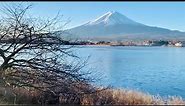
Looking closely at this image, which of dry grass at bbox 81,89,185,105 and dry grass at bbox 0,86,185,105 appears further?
dry grass at bbox 0,86,185,105

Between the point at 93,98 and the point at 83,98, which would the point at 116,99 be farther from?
the point at 83,98

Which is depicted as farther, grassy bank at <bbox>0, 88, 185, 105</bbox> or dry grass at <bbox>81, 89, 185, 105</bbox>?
grassy bank at <bbox>0, 88, 185, 105</bbox>

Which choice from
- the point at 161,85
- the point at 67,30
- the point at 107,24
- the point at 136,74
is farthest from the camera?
the point at 107,24

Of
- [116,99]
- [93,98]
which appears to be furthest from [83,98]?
[116,99]

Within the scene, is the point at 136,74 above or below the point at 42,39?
below

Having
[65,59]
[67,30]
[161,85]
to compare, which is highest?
[67,30]

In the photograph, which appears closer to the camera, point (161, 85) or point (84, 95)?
point (84, 95)

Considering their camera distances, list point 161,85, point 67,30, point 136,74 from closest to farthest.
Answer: point 67,30, point 161,85, point 136,74

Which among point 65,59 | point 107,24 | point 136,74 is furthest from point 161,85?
point 107,24

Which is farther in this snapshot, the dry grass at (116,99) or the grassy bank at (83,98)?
the grassy bank at (83,98)

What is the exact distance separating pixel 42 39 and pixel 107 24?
4220 inches

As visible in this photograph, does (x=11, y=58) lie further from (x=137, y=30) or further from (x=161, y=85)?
(x=137, y=30)

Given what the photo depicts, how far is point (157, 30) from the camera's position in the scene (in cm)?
12138

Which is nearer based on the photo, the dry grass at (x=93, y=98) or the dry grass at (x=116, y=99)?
the dry grass at (x=116, y=99)
